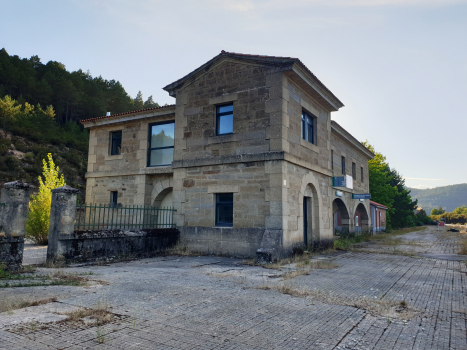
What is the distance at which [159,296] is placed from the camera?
17.2 feet

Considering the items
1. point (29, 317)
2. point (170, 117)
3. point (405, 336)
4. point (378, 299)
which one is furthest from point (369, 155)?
point (29, 317)

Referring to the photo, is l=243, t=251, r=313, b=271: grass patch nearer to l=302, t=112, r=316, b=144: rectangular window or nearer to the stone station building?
the stone station building

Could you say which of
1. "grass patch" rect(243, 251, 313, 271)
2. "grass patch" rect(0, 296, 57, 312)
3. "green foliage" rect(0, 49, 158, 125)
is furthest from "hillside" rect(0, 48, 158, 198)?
"grass patch" rect(0, 296, 57, 312)

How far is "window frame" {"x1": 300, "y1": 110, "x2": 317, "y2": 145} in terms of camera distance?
12586mm

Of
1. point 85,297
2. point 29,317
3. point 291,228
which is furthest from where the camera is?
point 291,228

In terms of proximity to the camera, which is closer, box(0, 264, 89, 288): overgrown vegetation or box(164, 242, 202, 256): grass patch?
box(0, 264, 89, 288): overgrown vegetation

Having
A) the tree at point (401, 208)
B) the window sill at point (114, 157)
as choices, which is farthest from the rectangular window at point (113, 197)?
the tree at point (401, 208)

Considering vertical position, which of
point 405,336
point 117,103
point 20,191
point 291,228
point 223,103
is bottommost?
point 405,336

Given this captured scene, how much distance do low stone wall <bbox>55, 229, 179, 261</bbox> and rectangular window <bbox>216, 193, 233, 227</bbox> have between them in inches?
66.7

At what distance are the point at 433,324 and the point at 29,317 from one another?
4862 millimetres

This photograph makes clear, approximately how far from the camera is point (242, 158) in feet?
35.9

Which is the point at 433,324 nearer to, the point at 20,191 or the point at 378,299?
the point at 378,299

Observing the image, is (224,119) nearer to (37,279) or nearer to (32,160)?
(37,279)

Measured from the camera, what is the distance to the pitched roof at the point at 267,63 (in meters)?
10.7
